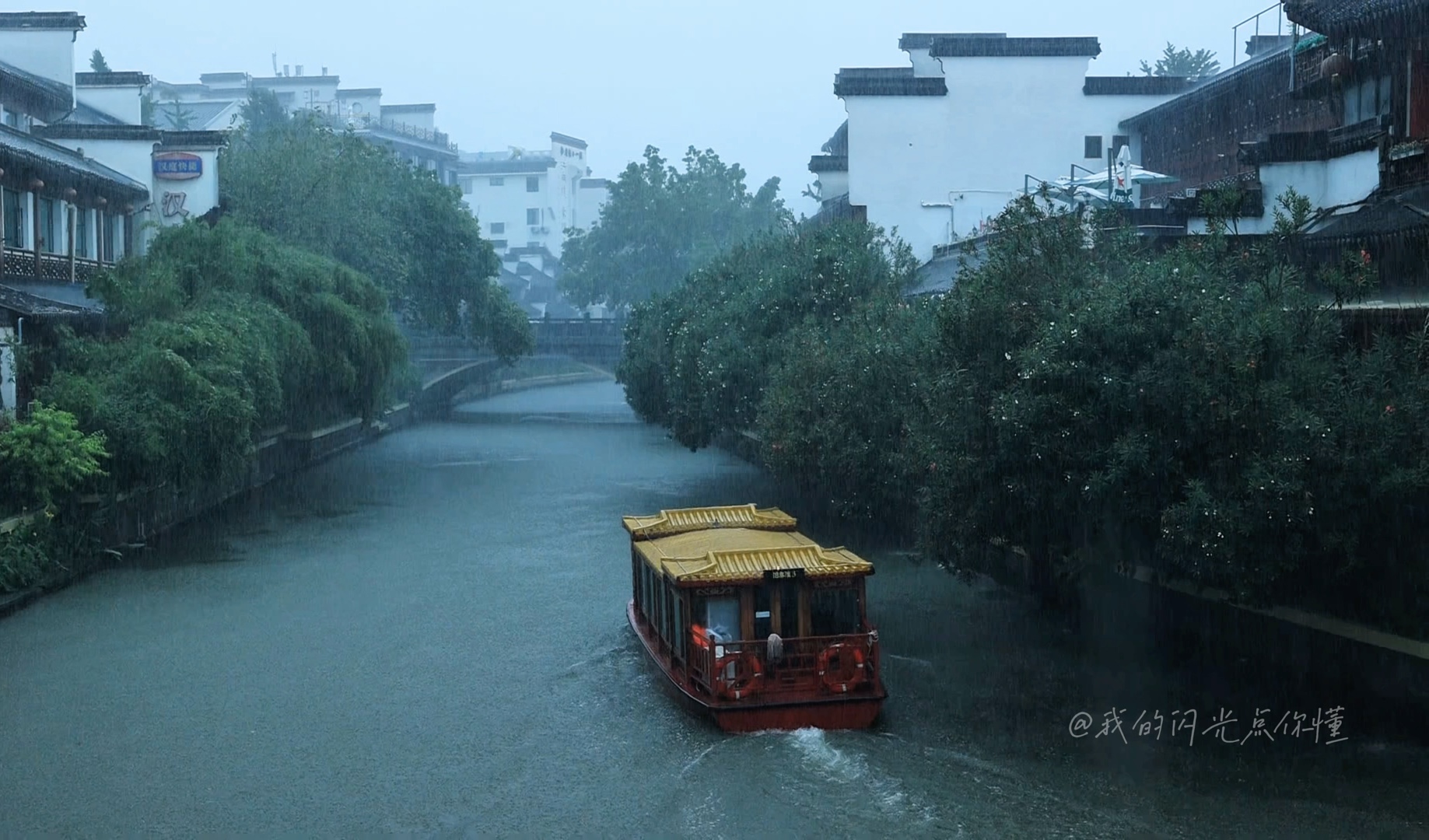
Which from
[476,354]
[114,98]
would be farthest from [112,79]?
[476,354]

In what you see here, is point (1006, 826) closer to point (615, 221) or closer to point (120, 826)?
point (120, 826)

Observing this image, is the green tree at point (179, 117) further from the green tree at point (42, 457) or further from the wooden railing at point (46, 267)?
the green tree at point (42, 457)

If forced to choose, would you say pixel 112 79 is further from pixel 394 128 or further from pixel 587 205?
pixel 587 205

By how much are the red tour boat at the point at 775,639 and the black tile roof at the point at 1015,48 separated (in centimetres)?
3080

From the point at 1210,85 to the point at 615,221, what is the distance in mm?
50806

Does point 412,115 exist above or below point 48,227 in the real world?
above

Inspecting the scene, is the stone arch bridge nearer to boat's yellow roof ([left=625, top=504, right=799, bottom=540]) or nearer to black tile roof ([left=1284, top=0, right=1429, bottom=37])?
black tile roof ([left=1284, top=0, right=1429, bottom=37])

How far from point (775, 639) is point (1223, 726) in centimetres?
468

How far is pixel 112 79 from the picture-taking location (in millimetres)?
43906

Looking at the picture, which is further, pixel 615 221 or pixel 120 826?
pixel 615 221

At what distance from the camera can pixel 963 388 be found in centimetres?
1630

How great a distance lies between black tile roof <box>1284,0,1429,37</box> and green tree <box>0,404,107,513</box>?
59.4 feet

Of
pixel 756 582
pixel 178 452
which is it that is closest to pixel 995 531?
pixel 756 582

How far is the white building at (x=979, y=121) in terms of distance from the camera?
43031 mm
